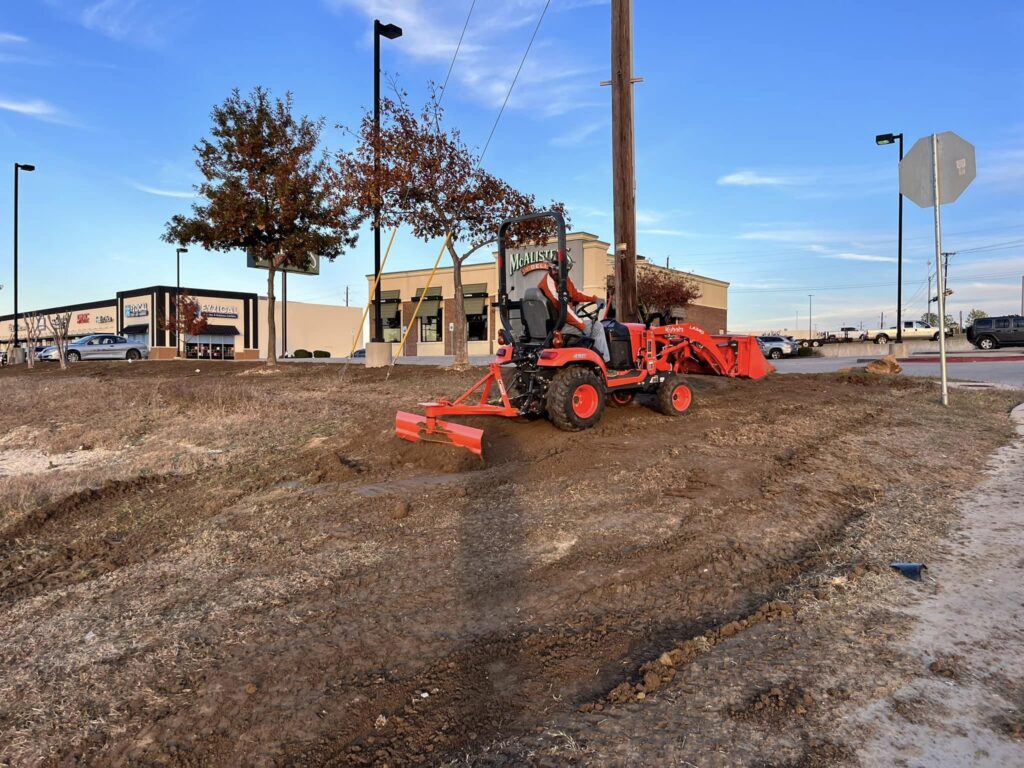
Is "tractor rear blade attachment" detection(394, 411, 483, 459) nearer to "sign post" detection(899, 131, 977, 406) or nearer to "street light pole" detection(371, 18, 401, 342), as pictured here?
"sign post" detection(899, 131, 977, 406)

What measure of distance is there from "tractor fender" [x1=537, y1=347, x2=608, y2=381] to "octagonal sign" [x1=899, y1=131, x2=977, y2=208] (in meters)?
5.38

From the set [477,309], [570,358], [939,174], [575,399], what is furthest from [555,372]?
[477,309]

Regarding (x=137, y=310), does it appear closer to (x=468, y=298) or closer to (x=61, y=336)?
(x=468, y=298)

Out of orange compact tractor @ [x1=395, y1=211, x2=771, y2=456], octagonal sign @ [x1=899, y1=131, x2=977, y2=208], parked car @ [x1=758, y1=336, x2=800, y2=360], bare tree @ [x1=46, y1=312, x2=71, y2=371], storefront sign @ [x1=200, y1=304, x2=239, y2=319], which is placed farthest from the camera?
storefront sign @ [x1=200, y1=304, x2=239, y2=319]

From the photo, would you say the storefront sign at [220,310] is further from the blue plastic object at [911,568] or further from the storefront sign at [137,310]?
the blue plastic object at [911,568]

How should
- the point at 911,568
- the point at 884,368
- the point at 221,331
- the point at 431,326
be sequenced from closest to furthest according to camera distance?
the point at 911,568 < the point at 884,368 < the point at 431,326 < the point at 221,331

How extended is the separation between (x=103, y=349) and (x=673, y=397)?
113 ft

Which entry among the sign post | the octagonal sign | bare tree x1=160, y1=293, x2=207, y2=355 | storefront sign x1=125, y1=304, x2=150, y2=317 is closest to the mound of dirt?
the sign post

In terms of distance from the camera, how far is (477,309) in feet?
155

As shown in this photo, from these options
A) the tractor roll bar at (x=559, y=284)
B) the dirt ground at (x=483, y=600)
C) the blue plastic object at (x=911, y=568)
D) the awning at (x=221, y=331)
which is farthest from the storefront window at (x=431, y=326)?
the blue plastic object at (x=911, y=568)

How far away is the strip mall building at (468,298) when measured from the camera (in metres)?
41.0

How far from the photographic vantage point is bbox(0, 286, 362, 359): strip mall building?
5762 centimetres

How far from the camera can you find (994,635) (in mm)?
3111

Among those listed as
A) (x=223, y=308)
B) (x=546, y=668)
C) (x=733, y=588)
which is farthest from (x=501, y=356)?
(x=223, y=308)
